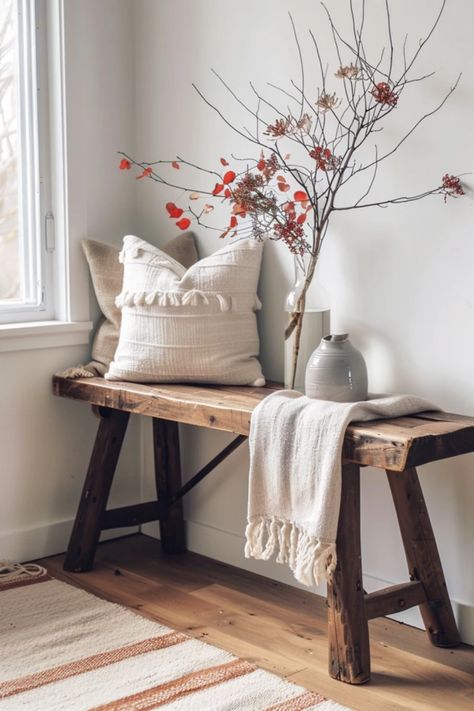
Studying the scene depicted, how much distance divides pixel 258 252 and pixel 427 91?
28.1 inches

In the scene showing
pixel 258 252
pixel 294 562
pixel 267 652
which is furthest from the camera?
pixel 258 252

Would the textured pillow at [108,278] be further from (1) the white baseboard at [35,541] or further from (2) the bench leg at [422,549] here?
(2) the bench leg at [422,549]

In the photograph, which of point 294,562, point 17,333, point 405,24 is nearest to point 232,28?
point 405,24

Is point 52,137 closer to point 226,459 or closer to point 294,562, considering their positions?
point 226,459

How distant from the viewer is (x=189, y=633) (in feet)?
8.20

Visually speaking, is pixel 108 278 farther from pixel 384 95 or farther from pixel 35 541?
pixel 384 95

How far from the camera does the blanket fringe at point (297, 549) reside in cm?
214

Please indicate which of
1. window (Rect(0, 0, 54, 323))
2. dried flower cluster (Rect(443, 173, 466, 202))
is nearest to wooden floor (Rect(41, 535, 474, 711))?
window (Rect(0, 0, 54, 323))

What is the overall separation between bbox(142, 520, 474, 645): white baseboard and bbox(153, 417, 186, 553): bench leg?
0.21ft

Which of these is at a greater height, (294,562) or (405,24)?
(405,24)

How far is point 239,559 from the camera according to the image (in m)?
3.03

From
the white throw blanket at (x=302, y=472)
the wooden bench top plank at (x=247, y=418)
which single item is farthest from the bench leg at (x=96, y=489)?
the white throw blanket at (x=302, y=472)

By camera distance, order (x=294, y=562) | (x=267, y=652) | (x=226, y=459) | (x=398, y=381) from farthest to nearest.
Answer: (x=226, y=459)
(x=398, y=381)
(x=267, y=652)
(x=294, y=562)

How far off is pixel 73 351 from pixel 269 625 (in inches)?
45.3
